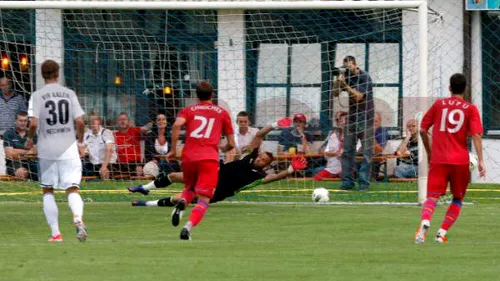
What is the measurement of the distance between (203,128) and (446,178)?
2.62 metres

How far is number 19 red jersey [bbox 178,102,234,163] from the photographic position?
614 inches

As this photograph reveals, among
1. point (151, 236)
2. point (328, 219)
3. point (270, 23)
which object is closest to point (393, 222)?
point (328, 219)

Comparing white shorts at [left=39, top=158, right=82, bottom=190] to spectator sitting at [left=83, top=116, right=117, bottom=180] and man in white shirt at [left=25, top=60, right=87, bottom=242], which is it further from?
spectator sitting at [left=83, top=116, right=117, bottom=180]

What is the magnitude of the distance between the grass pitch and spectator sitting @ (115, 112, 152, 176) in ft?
8.66

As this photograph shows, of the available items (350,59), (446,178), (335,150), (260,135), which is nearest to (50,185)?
(446,178)

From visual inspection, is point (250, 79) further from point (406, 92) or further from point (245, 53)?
point (406, 92)

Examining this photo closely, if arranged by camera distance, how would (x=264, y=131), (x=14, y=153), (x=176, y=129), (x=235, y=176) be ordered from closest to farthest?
(x=176, y=129), (x=264, y=131), (x=235, y=176), (x=14, y=153)

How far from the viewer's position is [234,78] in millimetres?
23328

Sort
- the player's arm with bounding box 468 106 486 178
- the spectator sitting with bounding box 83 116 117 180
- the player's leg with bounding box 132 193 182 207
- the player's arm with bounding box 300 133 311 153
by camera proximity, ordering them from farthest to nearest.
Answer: the player's arm with bounding box 300 133 311 153 < the spectator sitting with bounding box 83 116 117 180 < the player's leg with bounding box 132 193 182 207 < the player's arm with bounding box 468 106 486 178

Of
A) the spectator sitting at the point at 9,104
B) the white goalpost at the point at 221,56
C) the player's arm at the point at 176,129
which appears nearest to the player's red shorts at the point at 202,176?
the player's arm at the point at 176,129

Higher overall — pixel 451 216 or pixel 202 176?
Answer: pixel 202 176

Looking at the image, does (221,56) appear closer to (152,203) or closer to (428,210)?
(152,203)

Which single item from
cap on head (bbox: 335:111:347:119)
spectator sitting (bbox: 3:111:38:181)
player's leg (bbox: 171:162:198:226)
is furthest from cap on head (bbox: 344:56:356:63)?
player's leg (bbox: 171:162:198:226)

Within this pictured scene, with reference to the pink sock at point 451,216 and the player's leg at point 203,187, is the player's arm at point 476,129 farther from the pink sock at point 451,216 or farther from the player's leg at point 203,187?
the player's leg at point 203,187
